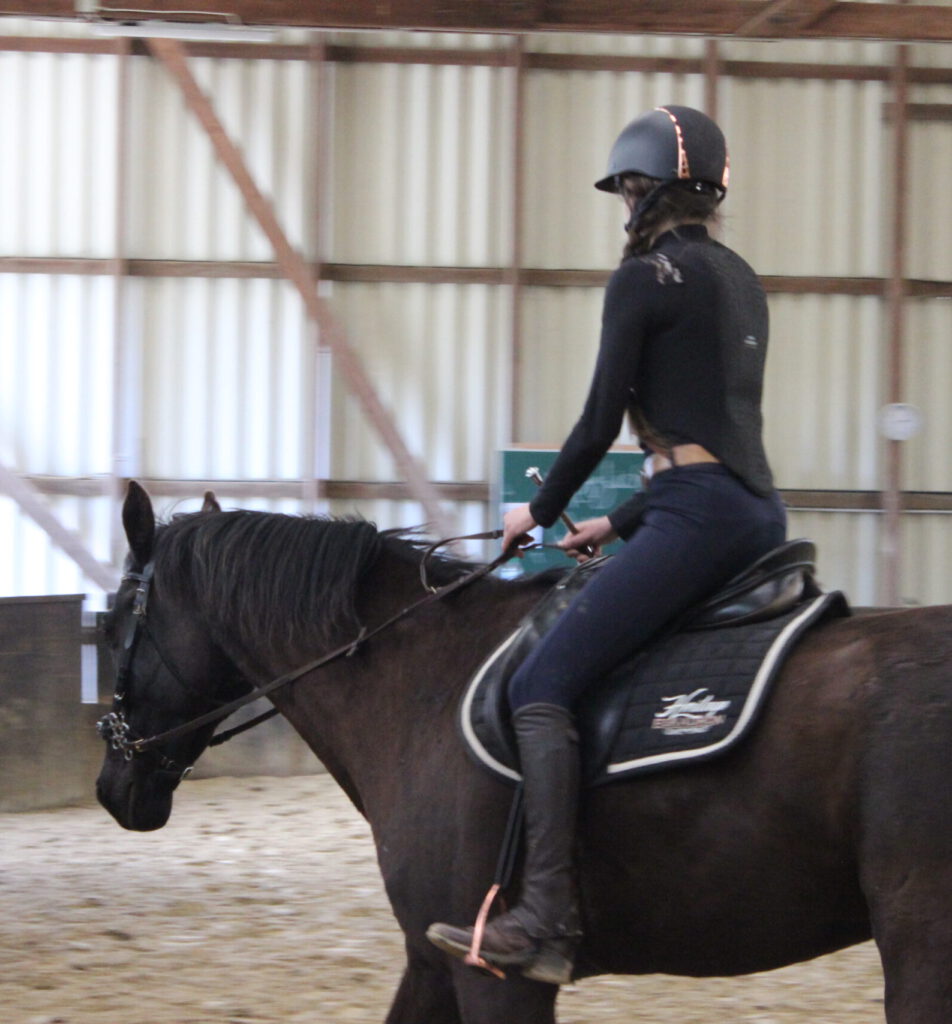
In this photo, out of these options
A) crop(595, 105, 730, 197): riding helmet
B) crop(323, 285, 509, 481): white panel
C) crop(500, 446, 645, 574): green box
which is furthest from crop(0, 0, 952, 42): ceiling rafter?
crop(323, 285, 509, 481): white panel

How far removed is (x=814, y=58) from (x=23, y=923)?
8615 mm

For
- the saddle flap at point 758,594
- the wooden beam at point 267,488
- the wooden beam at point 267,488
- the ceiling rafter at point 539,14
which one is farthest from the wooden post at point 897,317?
the saddle flap at point 758,594

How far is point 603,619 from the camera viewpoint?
293cm

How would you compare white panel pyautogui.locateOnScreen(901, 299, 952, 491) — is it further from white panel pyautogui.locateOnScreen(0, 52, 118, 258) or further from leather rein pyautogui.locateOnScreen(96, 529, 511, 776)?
leather rein pyautogui.locateOnScreen(96, 529, 511, 776)

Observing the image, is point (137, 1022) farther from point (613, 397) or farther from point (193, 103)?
point (193, 103)

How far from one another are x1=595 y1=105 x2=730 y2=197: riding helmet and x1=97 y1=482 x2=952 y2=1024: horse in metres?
0.98

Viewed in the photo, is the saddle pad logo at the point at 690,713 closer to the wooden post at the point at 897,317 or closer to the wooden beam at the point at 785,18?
the wooden beam at the point at 785,18

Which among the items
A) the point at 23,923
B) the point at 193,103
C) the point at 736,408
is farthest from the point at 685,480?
the point at 193,103

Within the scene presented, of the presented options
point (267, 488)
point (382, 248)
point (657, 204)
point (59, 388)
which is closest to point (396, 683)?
point (657, 204)

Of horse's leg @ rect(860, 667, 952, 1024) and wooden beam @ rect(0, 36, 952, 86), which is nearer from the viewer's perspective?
horse's leg @ rect(860, 667, 952, 1024)

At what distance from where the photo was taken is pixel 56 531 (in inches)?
419

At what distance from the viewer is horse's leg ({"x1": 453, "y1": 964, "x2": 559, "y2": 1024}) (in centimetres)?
296

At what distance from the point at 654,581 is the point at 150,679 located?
144 centimetres

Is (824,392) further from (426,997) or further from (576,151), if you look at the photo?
(426,997)
